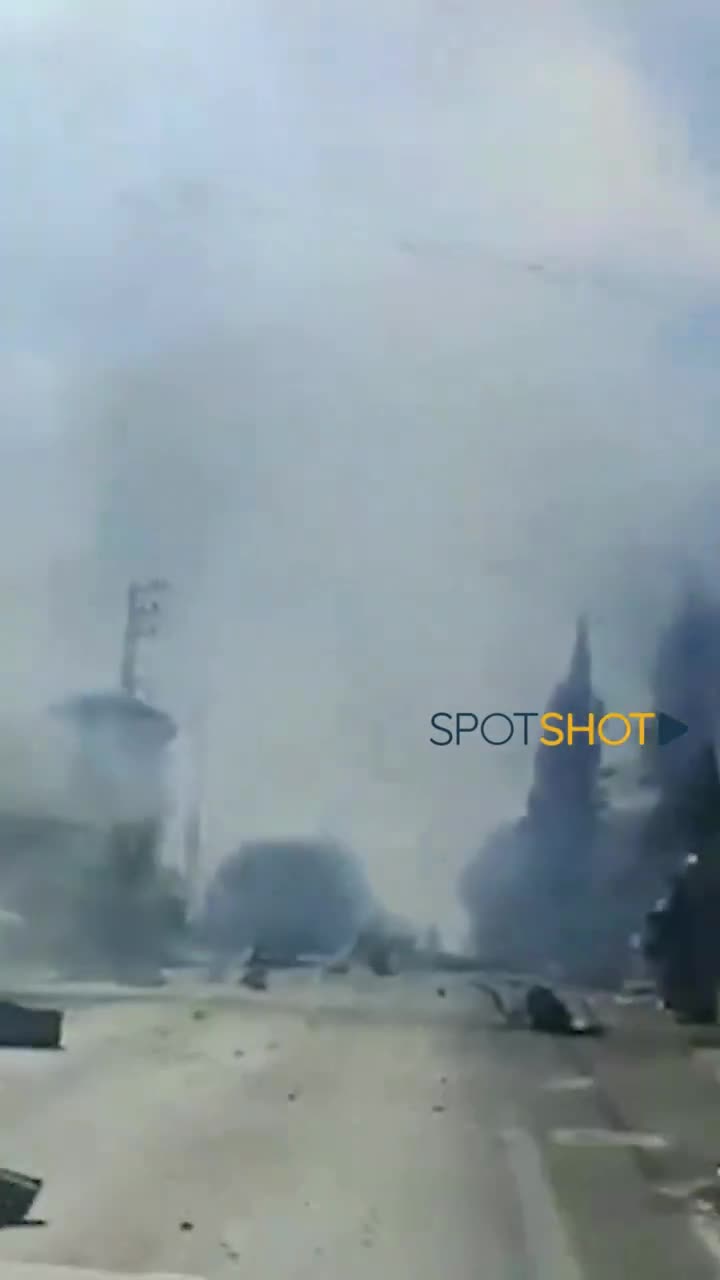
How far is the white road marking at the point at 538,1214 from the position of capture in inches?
33.6

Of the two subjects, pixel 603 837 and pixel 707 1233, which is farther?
pixel 603 837

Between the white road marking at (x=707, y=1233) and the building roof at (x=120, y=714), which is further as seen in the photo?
the building roof at (x=120, y=714)

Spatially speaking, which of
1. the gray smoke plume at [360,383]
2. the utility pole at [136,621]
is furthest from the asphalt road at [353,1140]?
the utility pole at [136,621]

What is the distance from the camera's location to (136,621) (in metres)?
1.06

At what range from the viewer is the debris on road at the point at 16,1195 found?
951 millimetres

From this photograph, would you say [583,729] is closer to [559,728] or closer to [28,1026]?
[559,728]

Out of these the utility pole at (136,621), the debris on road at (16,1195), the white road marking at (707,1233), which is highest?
the utility pole at (136,621)

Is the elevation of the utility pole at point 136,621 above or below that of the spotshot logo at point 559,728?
above

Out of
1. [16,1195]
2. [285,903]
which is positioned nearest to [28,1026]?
[16,1195]

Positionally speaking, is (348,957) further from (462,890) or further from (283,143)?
(283,143)

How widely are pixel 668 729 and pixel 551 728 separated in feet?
0.28

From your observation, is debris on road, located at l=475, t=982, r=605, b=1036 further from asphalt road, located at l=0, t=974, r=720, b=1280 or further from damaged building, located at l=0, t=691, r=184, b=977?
damaged building, located at l=0, t=691, r=184, b=977

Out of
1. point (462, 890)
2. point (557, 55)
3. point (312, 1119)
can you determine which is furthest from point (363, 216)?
point (312, 1119)

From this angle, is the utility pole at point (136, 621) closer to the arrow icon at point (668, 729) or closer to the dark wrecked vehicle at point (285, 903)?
the dark wrecked vehicle at point (285, 903)
